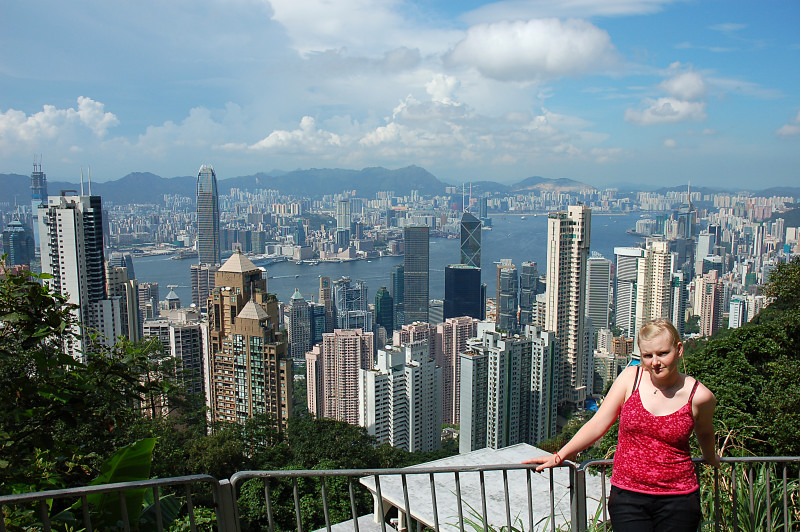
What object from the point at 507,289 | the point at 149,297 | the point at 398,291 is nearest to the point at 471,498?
the point at 149,297

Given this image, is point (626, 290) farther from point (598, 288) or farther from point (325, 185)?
point (325, 185)

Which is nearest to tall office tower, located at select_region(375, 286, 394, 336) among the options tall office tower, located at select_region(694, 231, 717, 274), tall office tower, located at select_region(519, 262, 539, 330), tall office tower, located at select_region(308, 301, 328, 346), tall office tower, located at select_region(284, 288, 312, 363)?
tall office tower, located at select_region(308, 301, 328, 346)

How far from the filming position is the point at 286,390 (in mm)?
11930

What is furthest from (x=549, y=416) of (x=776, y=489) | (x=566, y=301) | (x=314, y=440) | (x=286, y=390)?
(x=776, y=489)

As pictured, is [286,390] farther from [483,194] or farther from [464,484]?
[483,194]

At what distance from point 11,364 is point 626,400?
1.51 m

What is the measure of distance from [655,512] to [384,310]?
34702 millimetres

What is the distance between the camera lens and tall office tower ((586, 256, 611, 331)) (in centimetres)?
3203

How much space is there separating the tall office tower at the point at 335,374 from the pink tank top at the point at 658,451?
16704 millimetres

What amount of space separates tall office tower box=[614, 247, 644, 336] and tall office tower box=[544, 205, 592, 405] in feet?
21.8

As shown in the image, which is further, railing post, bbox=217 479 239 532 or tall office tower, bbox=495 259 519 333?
tall office tower, bbox=495 259 519 333

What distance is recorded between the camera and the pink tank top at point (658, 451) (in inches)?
37.9

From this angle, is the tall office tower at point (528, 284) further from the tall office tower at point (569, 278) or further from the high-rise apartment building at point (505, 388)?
the high-rise apartment building at point (505, 388)

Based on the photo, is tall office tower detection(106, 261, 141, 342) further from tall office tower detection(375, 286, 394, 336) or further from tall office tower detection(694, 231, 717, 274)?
tall office tower detection(694, 231, 717, 274)
